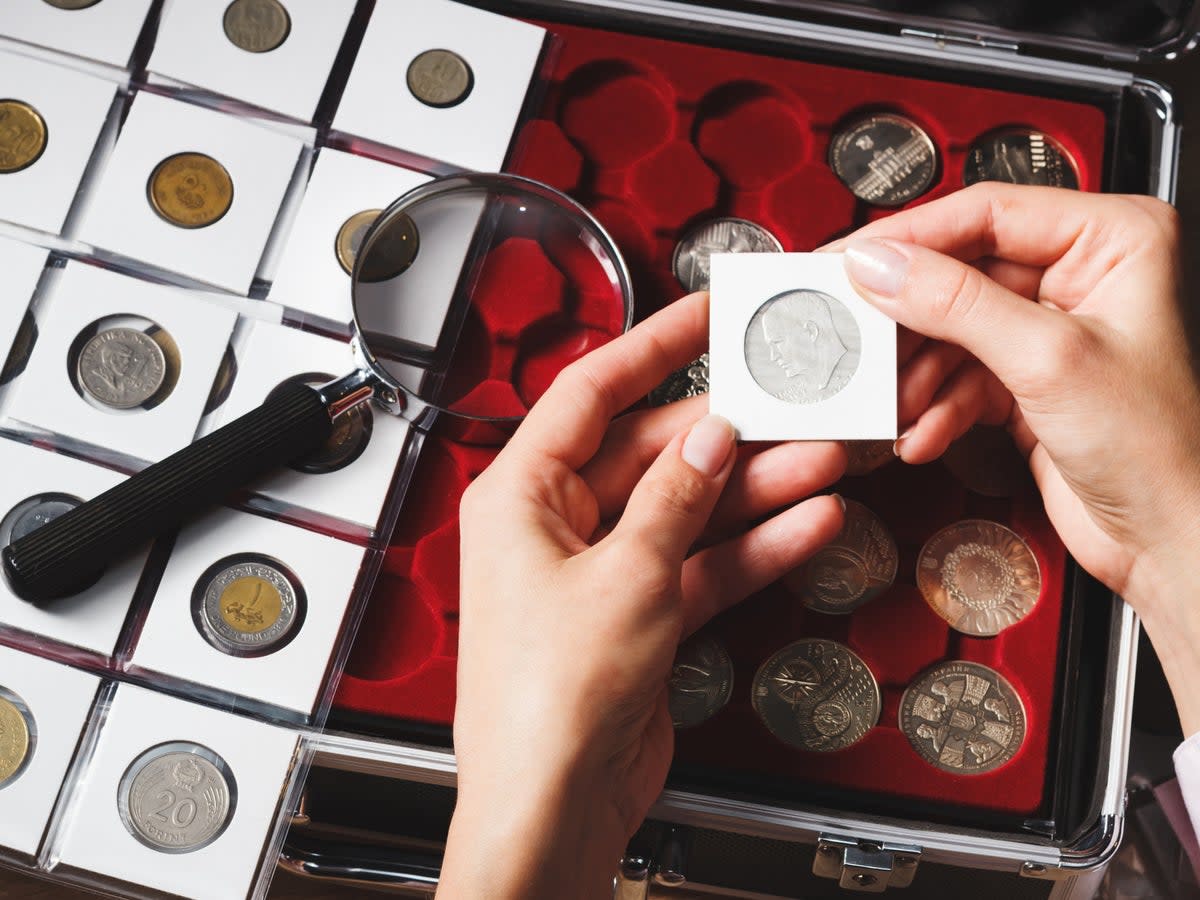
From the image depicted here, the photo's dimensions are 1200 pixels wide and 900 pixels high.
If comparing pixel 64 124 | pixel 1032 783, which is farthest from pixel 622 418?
pixel 64 124

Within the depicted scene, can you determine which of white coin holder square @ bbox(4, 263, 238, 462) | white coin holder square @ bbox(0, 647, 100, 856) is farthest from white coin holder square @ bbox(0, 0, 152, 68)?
white coin holder square @ bbox(0, 647, 100, 856)

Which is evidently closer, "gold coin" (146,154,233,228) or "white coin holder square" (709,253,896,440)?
"white coin holder square" (709,253,896,440)

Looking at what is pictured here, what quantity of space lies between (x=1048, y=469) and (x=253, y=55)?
1.30m

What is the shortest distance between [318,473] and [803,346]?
0.68 m

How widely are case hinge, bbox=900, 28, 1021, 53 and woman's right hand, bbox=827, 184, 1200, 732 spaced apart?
377 millimetres

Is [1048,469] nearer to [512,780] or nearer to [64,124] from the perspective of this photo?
[512,780]

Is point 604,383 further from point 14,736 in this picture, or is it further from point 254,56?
point 14,736

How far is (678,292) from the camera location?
1.60 meters

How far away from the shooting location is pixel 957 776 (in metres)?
1.47

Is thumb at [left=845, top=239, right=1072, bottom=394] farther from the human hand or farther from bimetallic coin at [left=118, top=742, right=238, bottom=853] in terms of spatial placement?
bimetallic coin at [left=118, top=742, right=238, bottom=853]

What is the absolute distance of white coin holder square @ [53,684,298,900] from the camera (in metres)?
1.41

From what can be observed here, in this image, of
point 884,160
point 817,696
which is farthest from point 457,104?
point 817,696

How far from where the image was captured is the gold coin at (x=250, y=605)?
1.47 metres

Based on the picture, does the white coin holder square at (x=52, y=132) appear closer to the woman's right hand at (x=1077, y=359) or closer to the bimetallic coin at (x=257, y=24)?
the bimetallic coin at (x=257, y=24)
